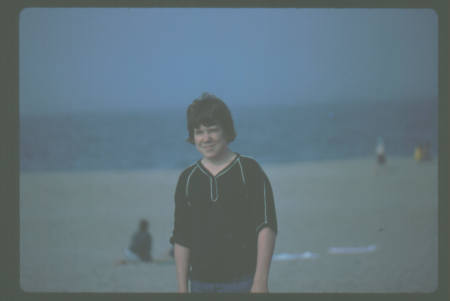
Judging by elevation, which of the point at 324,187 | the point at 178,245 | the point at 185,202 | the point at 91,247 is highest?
the point at 185,202

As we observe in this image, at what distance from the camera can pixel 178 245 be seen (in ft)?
6.39

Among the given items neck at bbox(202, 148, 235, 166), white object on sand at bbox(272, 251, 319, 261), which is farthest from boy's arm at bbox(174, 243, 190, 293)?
white object on sand at bbox(272, 251, 319, 261)

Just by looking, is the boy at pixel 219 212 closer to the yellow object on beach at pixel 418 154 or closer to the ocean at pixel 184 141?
the ocean at pixel 184 141

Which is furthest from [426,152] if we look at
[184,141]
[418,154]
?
[184,141]

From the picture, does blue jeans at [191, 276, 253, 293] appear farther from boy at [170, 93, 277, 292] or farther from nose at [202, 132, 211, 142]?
nose at [202, 132, 211, 142]

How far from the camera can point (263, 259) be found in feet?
6.16

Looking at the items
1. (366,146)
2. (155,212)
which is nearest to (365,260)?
(155,212)

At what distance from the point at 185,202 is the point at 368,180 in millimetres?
6281

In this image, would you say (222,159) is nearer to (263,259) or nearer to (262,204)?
(262,204)

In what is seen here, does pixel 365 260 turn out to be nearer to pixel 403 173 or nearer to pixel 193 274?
pixel 193 274

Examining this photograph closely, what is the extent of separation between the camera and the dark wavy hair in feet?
6.32

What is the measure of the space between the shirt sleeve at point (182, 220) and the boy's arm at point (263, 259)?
1.16 ft

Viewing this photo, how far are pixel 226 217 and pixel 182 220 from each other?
0.73ft

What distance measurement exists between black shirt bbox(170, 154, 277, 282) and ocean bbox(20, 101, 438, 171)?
3191 mm
